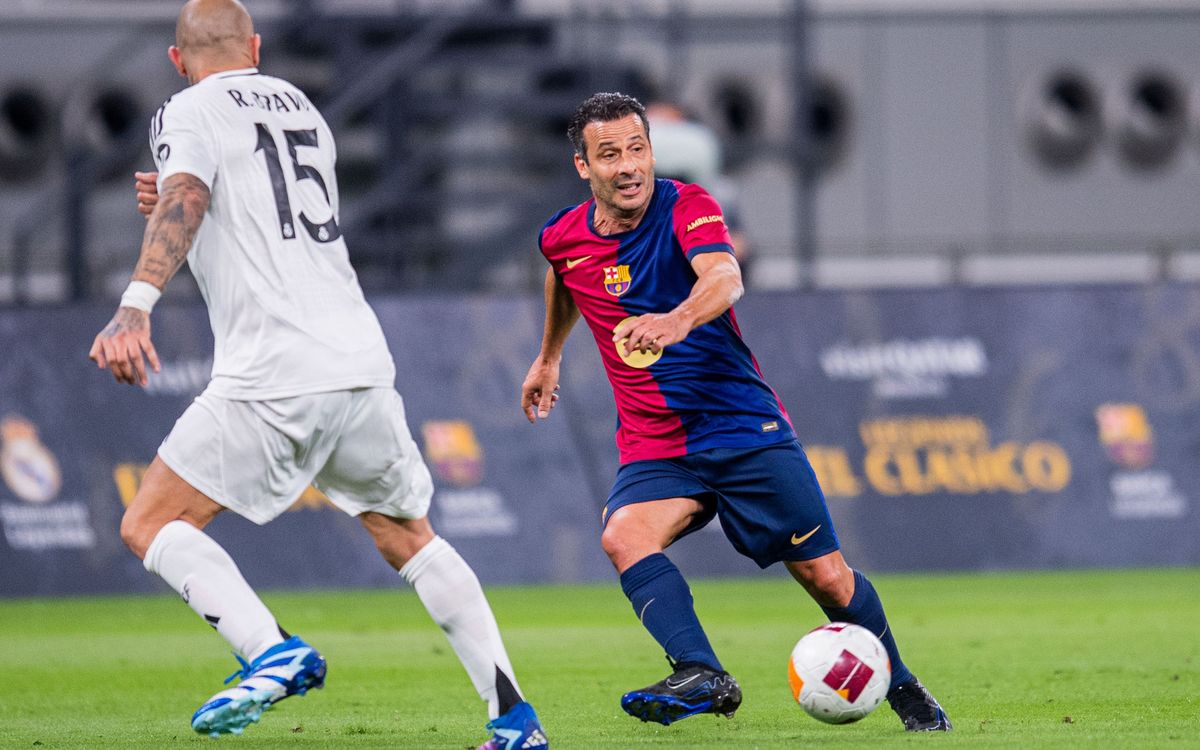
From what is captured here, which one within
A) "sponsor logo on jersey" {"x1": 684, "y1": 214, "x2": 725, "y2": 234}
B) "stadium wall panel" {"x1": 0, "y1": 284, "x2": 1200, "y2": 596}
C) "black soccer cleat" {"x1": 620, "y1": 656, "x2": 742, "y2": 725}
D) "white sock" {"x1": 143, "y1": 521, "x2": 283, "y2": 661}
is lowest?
"stadium wall panel" {"x1": 0, "y1": 284, "x2": 1200, "y2": 596}

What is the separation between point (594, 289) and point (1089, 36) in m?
16.9

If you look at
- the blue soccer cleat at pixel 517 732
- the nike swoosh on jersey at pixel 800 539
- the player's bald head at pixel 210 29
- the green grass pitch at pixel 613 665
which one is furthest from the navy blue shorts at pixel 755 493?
the player's bald head at pixel 210 29

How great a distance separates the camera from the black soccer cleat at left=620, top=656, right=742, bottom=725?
6012 mm

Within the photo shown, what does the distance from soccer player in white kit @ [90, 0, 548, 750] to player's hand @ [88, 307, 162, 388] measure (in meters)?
0.02

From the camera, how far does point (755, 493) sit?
6.62 m

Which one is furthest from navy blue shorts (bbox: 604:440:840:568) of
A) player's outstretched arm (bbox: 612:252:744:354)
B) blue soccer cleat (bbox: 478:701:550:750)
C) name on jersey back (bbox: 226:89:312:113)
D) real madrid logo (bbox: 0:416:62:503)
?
real madrid logo (bbox: 0:416:62:503)

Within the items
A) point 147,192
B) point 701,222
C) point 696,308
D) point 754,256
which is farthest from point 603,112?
point 754,256

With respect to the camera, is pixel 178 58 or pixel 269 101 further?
pixel 178 58

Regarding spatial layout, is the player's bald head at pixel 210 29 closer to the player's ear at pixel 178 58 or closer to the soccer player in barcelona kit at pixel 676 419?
the player's ear at pixel 178 58

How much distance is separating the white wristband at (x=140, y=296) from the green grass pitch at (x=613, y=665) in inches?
68.9

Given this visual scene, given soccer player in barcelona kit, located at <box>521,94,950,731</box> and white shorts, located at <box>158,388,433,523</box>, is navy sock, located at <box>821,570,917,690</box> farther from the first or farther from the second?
white shorts, located at <box>158,388,433,523</box>

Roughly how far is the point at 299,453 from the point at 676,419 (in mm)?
1389

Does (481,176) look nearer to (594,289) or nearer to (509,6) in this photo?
(509,6)

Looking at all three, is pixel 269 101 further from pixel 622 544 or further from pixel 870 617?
pixel 870 617
